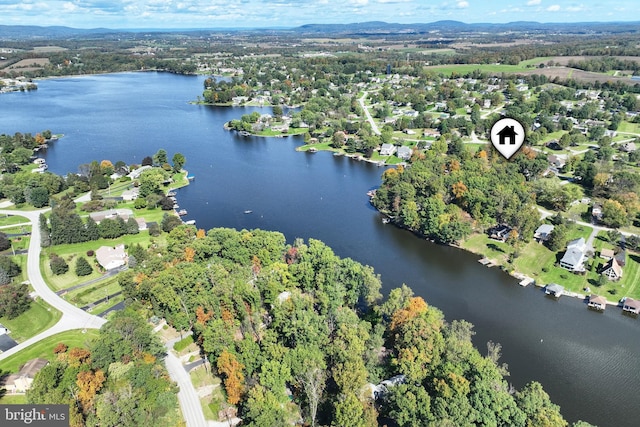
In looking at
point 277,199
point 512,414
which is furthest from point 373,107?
point 512,414

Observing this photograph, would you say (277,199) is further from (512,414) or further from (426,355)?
(512,414)

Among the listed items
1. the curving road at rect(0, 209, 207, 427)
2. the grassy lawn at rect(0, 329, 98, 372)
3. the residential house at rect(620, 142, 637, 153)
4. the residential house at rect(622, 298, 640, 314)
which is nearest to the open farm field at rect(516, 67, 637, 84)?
the residential house at rect(620, 142, 637, 153)

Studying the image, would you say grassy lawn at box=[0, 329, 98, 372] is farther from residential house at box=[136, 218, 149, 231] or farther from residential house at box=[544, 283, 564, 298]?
residential house at box=[544, 283, 564, 298]

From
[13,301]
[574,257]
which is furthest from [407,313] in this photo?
[13,301]

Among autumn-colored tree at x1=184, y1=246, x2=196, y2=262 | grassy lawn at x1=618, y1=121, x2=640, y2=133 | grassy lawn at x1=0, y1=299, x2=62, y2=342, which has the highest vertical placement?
grassy lawn at x1=618, y1=121, x2=640, y2=133

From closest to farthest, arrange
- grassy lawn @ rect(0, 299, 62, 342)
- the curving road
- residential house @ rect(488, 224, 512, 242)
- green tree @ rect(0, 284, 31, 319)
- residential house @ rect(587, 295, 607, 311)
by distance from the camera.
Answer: the curving road < grassy lawn @ rect(0, 299, 62, 342) < green tree @ rect(0, 284, 31, 319) < residential house @ rect(587, 295, 607, 311) < residential house @ rect(488, 224, 512, 242)

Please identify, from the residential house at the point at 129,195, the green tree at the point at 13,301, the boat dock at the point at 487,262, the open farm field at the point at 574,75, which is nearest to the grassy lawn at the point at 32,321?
the green tree at the point at 13,301
